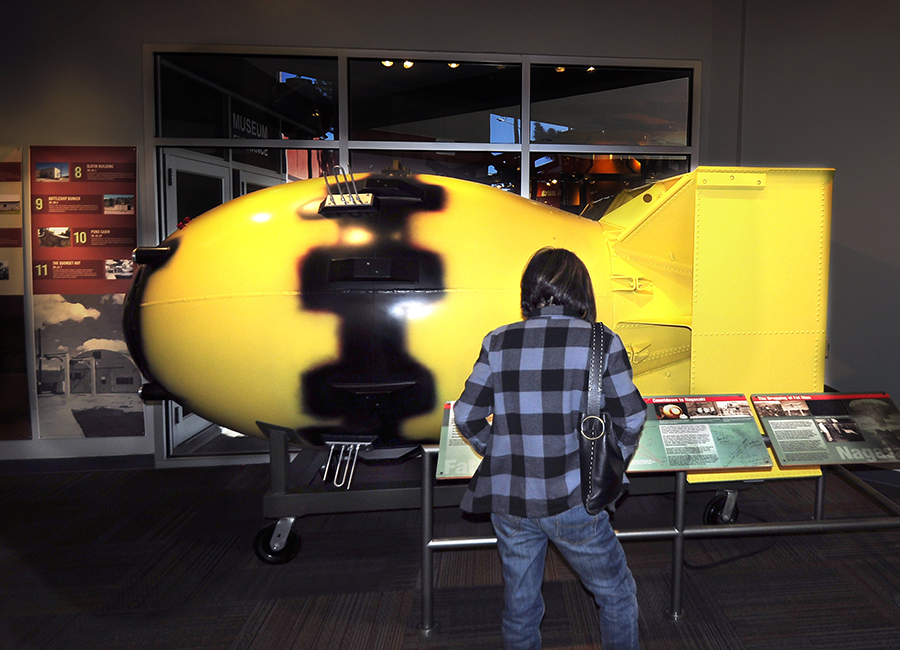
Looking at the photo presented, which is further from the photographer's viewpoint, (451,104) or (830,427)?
(451,104)

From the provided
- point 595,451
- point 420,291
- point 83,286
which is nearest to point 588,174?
point 420,291

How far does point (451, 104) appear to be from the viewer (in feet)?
13.3

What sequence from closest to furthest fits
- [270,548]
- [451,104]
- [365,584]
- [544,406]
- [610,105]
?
[544,406] → [365,584] → [270,548] → [451,104] → [610,105]

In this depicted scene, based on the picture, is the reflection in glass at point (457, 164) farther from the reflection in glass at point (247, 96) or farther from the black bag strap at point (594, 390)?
the black bag strap at point (594, 390)

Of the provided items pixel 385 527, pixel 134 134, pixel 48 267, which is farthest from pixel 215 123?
pixel 385 527

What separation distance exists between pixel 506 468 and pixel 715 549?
6.04 feet

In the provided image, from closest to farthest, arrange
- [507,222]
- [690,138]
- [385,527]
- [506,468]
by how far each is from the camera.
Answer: [506,468] < [507,222] < [385,527] < [690,138]

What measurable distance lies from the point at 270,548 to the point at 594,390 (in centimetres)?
190

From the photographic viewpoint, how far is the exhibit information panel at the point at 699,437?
2.03m

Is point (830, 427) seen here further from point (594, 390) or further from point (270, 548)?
point (270, 548)

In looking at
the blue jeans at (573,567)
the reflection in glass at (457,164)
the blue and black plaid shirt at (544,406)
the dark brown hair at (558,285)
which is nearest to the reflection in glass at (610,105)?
the reflection in glass at (457,164)

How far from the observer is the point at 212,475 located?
384cm

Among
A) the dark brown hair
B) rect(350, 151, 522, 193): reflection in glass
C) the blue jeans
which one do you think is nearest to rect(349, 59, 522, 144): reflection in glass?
rect(350, 151, 522, 193): reflection in glass

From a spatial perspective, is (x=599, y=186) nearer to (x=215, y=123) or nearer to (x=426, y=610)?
(x=215, y=123)
